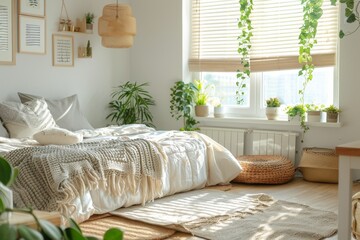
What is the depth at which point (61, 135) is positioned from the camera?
177 inches

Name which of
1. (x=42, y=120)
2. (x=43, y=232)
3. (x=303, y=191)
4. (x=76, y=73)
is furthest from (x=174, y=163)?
(x=43, y=232)

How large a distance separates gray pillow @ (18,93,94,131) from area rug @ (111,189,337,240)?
156cm

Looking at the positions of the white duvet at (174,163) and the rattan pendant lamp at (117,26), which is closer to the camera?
the white duvet at (174,163)

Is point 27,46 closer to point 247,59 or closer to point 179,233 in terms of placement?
point 247,59

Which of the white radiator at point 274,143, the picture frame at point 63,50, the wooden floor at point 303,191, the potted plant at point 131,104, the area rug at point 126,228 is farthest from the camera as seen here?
the potted plant at point 131,104

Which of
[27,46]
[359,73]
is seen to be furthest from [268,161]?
[27,46]

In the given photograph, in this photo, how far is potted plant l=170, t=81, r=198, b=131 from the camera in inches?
252

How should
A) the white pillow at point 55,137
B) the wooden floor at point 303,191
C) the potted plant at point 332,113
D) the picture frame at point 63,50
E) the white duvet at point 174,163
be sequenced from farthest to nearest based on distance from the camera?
the picture frame at point 63,50
the potted plant at point 332,113
the wooden floor at point 303,191
the white pillow at point 55,137
the white duvet at point 174,163

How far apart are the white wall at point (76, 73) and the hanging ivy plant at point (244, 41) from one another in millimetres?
1613

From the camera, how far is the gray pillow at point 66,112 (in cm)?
553

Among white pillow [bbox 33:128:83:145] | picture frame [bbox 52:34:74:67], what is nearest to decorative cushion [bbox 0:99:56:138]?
white pillow [bbox 33:128:83:145]

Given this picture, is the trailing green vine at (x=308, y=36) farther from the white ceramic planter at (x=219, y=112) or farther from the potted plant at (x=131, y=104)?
the potted plant at (x=131, y=104)

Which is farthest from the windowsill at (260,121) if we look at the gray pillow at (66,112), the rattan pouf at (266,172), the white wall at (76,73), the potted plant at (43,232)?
the potted plant at (43,232)

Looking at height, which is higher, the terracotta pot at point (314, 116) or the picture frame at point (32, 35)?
the picture frame at point (32, 35)
